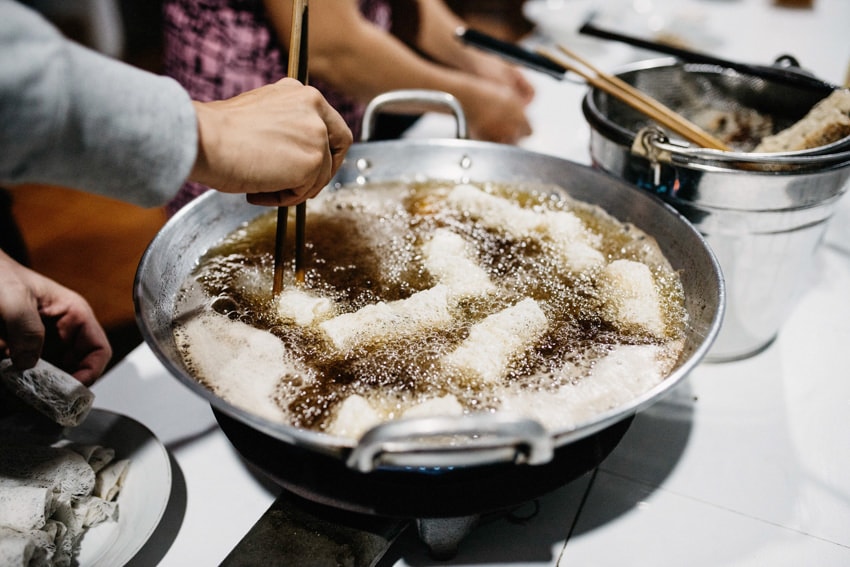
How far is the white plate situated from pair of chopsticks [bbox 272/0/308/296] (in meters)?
0.38

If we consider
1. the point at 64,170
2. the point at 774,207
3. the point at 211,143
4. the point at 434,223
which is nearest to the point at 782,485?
the point at 774,207

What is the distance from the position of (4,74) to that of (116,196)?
0.62ft

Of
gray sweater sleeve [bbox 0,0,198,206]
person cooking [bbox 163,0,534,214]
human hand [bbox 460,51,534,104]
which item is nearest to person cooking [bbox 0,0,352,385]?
gray sweater sleeve [bbox 0,0,198,206]

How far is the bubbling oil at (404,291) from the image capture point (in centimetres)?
106

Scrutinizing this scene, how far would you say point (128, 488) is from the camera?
1.14 m

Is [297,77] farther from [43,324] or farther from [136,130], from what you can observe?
[43,324]

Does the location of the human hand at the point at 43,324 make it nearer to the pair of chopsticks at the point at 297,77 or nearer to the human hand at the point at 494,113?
the pair of chopsticks at the point at 297,77

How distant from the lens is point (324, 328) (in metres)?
1.17

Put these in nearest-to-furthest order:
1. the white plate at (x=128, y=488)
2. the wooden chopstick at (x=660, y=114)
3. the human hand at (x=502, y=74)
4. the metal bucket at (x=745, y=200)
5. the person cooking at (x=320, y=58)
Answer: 1. the white plate at (x=128, y=488)
2. the metal bucket at (x=745, y=200)
3. the wooden chopstick at (x=660, y=114)
4. the person cooking at (x=320, y=58)
5. the human hand at (x=502, y=74)

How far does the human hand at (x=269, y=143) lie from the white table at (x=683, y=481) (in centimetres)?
59

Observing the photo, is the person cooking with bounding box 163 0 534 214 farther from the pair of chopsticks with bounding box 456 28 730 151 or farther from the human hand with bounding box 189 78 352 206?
the human hand with bounding box 189 78 352 206

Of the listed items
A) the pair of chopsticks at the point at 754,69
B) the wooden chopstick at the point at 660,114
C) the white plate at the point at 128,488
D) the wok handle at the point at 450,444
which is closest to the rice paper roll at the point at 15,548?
Answer: the white plate at the point at 128,488

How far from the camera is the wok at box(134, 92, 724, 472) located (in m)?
0.76

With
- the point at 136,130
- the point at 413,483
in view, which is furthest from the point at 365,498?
the point at 136,130
